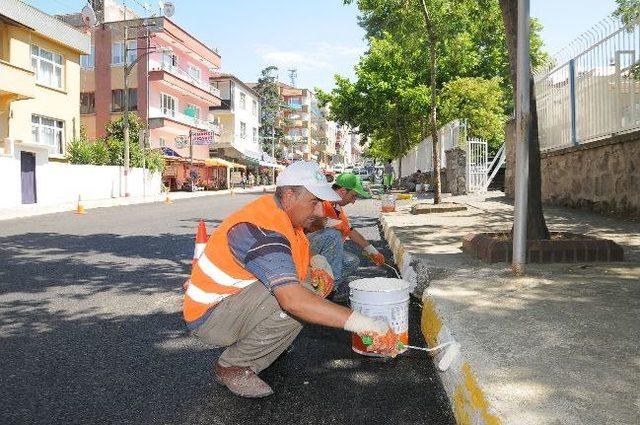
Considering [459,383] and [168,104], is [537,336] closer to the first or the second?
[459,383]

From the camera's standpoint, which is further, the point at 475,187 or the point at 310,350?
the point at 475,187

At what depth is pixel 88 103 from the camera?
39.7m

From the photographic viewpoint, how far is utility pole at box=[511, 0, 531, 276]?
459 cm

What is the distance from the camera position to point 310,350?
3854mm

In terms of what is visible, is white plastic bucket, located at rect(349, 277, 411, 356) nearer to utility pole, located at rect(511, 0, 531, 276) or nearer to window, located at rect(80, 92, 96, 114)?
utility pole, located at rect(511, 0, 531, 276)

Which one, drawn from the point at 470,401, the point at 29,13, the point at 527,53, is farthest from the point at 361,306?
the point at 29,13

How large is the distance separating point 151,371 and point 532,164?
4272mm

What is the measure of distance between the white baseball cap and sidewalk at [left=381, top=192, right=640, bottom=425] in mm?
1123

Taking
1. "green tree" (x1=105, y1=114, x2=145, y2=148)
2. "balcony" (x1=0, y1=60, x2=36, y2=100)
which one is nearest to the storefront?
"green tree" (x1=105, y1=114, x2=145, y2=148)

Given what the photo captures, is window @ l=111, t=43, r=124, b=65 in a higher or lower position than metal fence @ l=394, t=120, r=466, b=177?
higher

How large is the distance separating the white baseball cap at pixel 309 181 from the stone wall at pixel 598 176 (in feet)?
22.3

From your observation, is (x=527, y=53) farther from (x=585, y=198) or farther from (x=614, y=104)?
(x=585, y=198)

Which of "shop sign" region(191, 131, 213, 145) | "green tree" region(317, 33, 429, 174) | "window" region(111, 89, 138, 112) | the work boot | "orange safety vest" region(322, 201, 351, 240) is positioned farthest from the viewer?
"shop sign" region(191, 131, 213, 145)

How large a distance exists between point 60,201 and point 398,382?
990 inches
